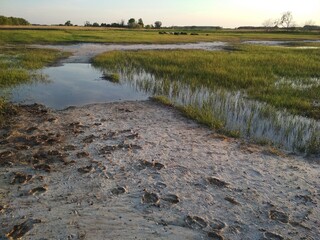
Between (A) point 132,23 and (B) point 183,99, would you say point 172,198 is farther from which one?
(A) point 132,23

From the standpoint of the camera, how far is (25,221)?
15.9ft

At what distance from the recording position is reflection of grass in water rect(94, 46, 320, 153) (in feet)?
30.8

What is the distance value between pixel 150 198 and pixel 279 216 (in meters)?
2.16

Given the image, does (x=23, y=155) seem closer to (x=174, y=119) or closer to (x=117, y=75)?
(x=174, y=119)

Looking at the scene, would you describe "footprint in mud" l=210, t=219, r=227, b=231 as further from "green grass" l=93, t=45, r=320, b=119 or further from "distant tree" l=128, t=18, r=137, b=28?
"distant tree" l=128, t=18, r=137, b=28

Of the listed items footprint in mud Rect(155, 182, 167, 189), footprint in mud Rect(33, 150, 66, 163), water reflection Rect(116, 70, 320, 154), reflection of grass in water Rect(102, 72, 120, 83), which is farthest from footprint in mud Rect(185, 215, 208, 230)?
reflection of grass in water Rect(102, 72, 120, 83)

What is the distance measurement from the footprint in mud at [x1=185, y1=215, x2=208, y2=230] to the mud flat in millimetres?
18

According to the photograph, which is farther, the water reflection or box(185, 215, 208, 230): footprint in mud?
the water reflection

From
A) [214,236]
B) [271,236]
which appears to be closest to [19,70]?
[214,236]

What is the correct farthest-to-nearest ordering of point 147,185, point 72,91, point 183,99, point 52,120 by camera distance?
1. point 72,91
2. point 183,99
3. point 52,120
4. point 147,185

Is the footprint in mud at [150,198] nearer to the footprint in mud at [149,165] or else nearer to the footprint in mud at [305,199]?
the footprint in mud at [149,165]

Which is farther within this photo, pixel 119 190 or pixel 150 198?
pixel 119 190

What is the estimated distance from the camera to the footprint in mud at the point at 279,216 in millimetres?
5111

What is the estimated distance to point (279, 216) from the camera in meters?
5.21
